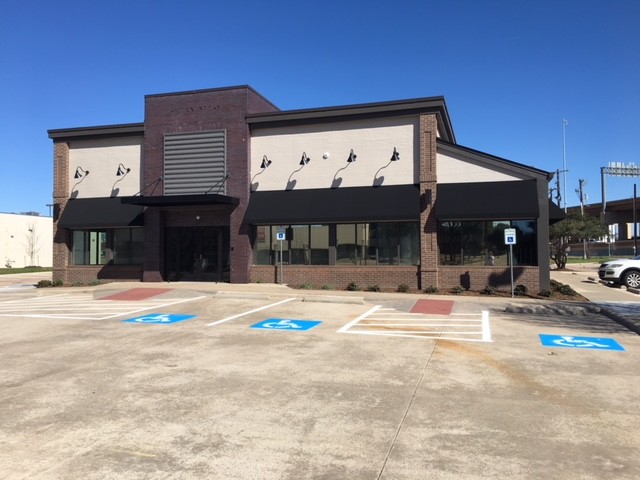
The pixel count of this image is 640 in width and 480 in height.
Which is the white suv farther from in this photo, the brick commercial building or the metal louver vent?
the metal louver vent

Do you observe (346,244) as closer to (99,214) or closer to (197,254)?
(197,254)

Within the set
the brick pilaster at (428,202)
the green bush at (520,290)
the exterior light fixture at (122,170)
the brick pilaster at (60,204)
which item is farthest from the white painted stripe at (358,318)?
the brick pilaster at (60,204)

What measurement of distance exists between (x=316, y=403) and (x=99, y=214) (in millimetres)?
20600

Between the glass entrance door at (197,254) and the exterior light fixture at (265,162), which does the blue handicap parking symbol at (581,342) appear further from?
the glass entrance door at (197,254)

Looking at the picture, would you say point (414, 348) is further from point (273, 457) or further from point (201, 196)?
point (201, 196)

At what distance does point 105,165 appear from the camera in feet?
78.3

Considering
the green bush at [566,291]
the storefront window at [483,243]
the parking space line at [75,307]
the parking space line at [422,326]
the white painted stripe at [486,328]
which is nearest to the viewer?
the white painted stripe at [486,328]

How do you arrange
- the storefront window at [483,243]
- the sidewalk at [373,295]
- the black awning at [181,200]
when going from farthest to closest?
the black awning at [181,200], the storefront window at [483,243], the sidewalk at [373,295]

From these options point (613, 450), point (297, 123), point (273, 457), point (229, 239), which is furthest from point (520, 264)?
point (273, 457)

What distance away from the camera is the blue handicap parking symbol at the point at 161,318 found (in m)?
12.5

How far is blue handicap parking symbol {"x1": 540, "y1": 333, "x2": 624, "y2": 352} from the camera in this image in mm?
9234

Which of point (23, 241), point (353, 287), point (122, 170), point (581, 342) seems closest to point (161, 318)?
point (353, 287)

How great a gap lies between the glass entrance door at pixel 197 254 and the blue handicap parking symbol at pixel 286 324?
10.2 m

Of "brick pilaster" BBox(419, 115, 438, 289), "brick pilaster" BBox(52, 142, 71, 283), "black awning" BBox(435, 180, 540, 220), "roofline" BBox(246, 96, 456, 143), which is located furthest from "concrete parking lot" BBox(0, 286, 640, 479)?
"brick pilaster" BBox(52, 142, 71, 283)
